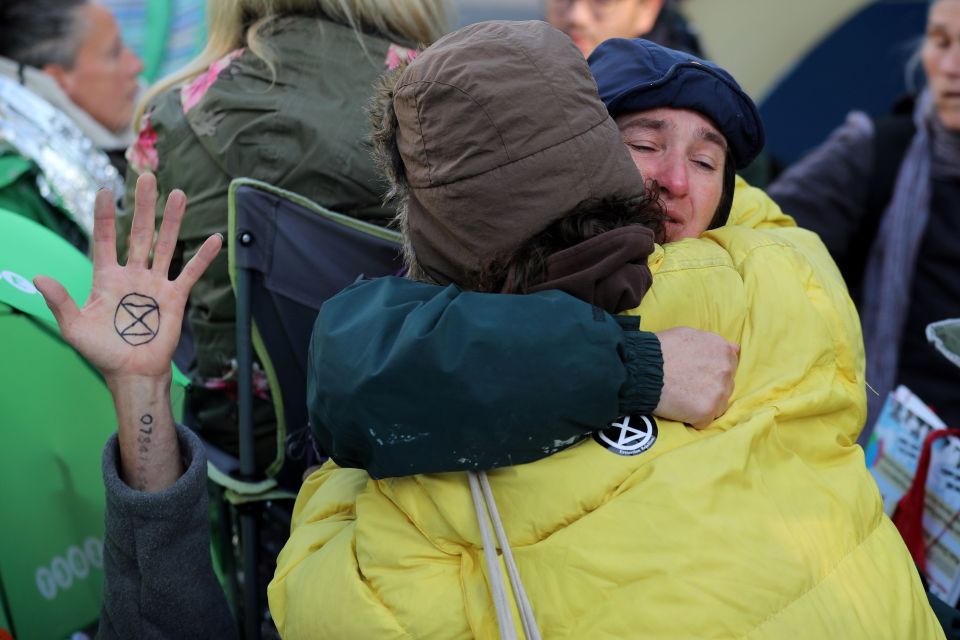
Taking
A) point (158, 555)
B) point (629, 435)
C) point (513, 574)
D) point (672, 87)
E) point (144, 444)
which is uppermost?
point (672, 87)

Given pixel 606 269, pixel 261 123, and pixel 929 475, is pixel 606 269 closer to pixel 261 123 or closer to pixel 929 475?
pixel 261 123

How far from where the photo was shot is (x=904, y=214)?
304cm

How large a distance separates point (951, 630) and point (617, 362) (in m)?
0.87

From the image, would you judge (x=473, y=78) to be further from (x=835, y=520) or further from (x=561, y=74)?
(x=835, y=520)

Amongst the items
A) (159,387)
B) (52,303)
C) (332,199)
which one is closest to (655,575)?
(159,387)

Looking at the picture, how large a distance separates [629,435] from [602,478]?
0.08 meters

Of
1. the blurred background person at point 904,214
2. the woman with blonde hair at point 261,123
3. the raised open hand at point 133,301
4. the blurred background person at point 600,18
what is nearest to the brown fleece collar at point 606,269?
the raised open hand at point 133,301

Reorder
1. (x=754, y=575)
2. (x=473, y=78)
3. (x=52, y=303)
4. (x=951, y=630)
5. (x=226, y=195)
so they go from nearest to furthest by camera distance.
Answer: (x=754, y=575) < (x=473, y=78) < (x=52, y=303) < (x=951, y=630) < (x=226, y=195)

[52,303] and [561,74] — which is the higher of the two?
[561,74]

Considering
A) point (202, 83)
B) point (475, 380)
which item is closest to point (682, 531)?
point (475, 380)

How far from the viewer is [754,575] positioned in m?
1.31

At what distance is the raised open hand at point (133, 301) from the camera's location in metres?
1.59

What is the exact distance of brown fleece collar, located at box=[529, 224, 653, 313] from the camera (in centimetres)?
141

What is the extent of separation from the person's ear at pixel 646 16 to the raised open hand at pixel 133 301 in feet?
7.76
